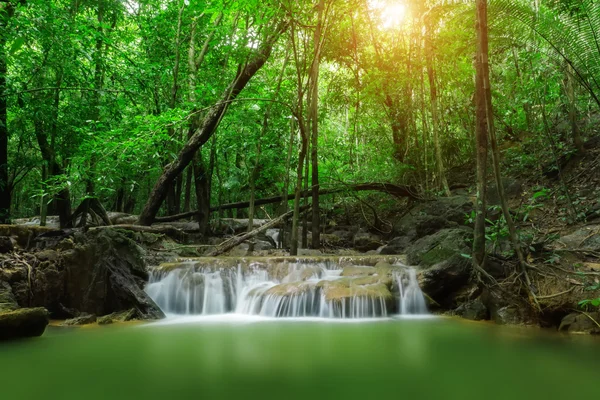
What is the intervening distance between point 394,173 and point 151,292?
904 cm

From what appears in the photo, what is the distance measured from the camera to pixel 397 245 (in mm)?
10906

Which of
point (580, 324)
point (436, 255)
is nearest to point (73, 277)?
point (436, 255)

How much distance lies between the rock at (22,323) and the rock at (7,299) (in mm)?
831

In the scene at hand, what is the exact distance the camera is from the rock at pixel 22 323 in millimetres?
4523

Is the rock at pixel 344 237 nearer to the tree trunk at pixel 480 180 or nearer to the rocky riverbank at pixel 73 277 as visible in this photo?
the tree trunk at pixel 480 180

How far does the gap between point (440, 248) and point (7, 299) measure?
7737 millimetres

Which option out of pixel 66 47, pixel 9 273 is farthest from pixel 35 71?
pixel 9 273

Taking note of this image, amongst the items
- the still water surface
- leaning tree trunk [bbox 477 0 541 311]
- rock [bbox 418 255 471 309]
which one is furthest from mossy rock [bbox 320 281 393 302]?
leaning tree trunk [bbox 477 0 541 311]

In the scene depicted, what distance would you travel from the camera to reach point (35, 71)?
8.75 meters

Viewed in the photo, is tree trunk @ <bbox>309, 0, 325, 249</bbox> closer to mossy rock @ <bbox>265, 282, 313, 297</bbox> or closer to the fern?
mossy rock @ <bbox>265, 282, 313, 297</bbox>

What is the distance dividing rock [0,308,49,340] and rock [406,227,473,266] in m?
6.71

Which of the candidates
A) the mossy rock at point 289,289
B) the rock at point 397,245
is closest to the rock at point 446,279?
the mossy rock at point 289,289

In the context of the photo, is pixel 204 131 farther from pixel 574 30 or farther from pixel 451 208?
pixel 574 30

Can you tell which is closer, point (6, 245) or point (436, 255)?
point (6, 245)
